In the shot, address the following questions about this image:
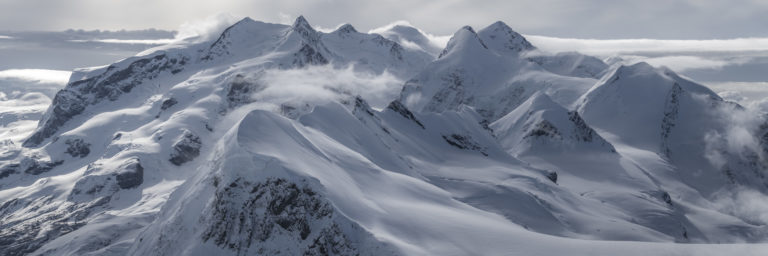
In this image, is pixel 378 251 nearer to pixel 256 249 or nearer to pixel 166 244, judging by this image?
pixel 256 249

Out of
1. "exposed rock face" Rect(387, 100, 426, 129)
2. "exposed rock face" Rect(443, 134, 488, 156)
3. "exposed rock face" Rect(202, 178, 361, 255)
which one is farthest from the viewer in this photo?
"exposed rock face" Rect(387, 100, 426, 129)

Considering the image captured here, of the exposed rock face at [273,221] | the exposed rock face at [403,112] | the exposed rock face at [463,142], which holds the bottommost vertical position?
the exposed rock face at [463,142]

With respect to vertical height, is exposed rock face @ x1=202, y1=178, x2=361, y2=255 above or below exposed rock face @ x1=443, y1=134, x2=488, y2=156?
above

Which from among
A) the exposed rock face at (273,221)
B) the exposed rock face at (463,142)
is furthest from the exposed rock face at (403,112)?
the exposed rock face at (273,221)

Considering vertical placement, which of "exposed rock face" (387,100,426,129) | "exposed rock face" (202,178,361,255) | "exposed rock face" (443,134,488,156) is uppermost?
"exposed rock face" (202,178,361,255)

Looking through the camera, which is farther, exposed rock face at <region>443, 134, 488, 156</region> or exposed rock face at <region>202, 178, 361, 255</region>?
exposed rock face at <region>443, 134, 488, 156</region>

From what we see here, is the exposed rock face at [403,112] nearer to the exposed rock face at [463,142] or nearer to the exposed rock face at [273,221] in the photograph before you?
the exposed rock face at [463,142]

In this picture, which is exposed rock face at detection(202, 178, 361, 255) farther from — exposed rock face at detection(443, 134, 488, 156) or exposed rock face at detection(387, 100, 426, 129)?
exposed rock face at detection(387, 100, 426, 129)

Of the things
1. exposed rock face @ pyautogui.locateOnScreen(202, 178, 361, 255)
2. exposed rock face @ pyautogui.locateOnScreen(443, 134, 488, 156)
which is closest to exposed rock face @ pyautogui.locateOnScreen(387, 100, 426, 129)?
exposed rock face @ pyautogui.locateOnScreen(443, 134, 488, 156)

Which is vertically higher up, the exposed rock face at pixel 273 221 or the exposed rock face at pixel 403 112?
the exposed rock face at pixel 273 221

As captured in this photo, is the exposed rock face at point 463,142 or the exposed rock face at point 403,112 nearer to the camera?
the exposed rock face at point 463,142

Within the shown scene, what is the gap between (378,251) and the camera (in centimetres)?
5441

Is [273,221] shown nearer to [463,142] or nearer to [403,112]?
[403,112]

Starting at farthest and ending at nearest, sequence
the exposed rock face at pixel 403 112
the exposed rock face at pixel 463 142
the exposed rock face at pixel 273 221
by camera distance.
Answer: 1. the exposed rock face at pixel 403 112
2. the exposed rock face at pixel 463 142
3. the exposed rock face at pixel 273 221
